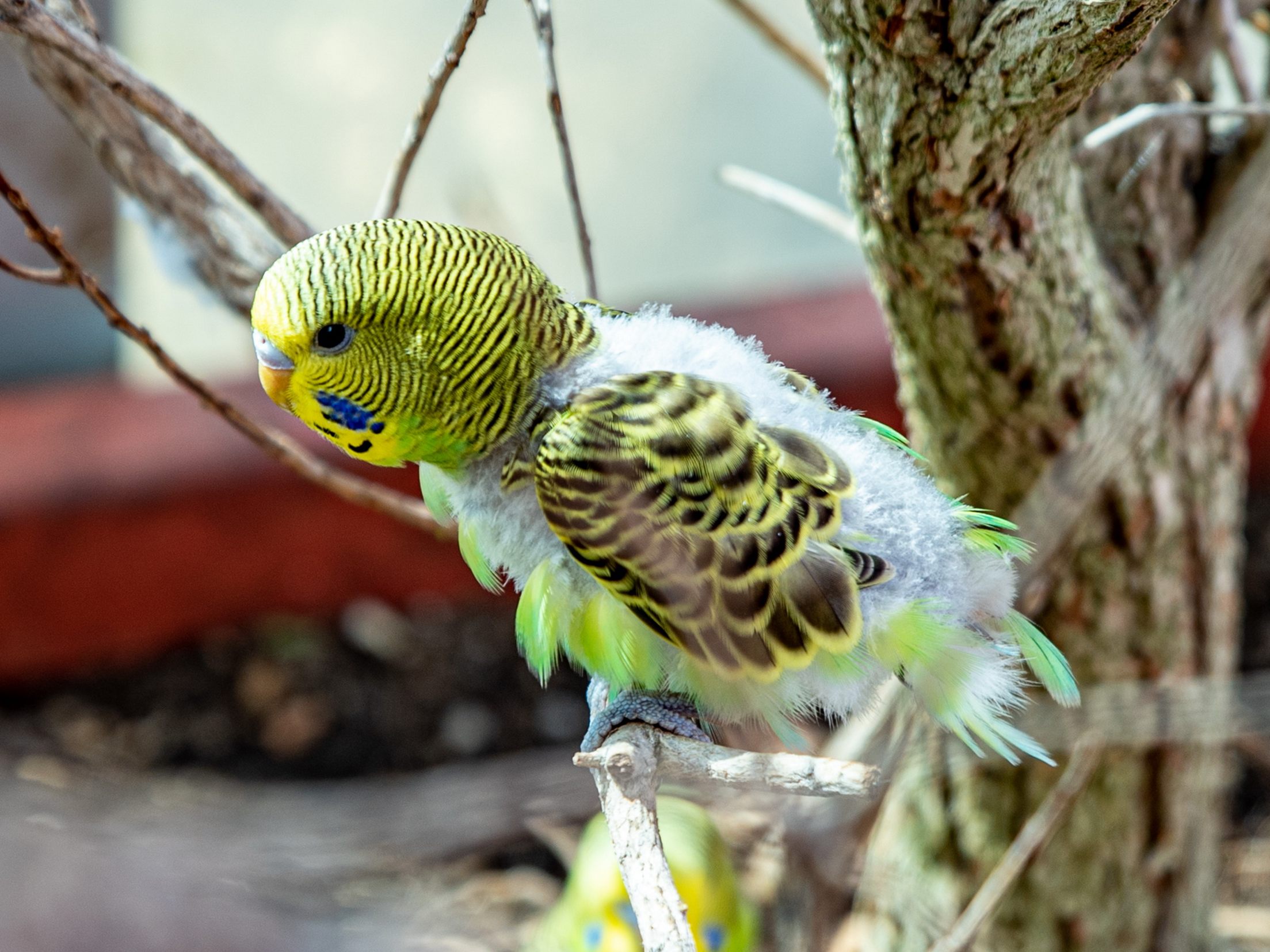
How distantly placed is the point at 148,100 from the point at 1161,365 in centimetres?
64

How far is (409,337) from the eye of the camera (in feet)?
1.79

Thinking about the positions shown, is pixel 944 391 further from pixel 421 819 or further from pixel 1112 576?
pixel 421 819

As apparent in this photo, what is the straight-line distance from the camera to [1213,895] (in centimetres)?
95

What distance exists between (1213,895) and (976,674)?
0.52 metres

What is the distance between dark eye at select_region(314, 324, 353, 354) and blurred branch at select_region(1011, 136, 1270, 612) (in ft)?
1.52

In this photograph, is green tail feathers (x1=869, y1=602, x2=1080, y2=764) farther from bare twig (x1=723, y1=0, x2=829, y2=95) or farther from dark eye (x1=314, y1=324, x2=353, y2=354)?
bare twig (x1=723, y1=0, x2=829, y2=95)

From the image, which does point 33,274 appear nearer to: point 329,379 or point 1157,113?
point 329,379

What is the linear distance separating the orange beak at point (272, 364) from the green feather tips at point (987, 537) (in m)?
0.37

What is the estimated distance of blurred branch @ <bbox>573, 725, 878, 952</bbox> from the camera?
0.49 m

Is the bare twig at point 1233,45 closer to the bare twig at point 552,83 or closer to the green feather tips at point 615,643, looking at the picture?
the bare twig at point 552,83

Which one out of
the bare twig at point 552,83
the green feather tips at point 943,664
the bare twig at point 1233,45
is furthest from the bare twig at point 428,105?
the bare twig at point 1233,45

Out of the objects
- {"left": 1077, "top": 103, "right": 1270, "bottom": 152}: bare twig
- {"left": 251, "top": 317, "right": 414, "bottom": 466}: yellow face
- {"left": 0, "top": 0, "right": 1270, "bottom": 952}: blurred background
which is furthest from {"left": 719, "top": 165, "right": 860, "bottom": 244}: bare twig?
{"left": 251, "top": 317, "right": 414, "bottom": 466}: yellow face

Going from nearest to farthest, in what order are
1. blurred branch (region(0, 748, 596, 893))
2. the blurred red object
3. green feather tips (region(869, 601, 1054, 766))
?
blurred branch (region(0, 748, 596, 893)), green feather tips (region(869, 601, 1054, 766)), the blurred red object

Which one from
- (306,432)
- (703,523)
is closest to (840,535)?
(703,523)
